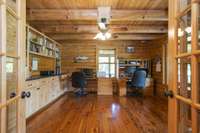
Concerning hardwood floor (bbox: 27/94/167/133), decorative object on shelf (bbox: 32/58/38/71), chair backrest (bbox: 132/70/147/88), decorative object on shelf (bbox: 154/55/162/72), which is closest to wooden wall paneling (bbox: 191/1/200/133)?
hardwood floor (bbox: 27/94/167/133)

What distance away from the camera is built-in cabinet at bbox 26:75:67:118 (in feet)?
14.6

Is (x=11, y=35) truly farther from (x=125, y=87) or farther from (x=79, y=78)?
(x=125, y=87)

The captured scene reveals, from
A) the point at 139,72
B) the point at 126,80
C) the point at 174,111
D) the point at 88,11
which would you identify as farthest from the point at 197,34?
the point at 126,80

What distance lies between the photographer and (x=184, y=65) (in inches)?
61.8

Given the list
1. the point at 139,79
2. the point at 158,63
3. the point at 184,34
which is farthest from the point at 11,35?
the point at 158,63

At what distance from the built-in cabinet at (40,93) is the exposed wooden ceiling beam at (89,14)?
4.98 ft

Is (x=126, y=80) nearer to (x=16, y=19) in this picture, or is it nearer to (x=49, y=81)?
(x=49, y=81)

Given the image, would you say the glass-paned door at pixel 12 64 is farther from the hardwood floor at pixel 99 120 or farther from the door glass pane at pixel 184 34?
the hardwood floor at pixel 99 120

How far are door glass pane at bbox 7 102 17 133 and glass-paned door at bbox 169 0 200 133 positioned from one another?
1268 mm

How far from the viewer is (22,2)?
188 centimetres

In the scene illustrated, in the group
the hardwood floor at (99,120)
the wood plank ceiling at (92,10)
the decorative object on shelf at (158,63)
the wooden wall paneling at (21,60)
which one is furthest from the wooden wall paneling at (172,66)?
the decorative object on shelf at (158,63)

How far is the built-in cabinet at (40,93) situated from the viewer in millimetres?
4441

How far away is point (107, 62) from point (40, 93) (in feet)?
15.9

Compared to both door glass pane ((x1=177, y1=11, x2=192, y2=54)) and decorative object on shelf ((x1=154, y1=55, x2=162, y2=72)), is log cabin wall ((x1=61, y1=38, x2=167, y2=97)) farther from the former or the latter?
door glass pane ((x1=177, y1=11, x2=192, y2=54))
